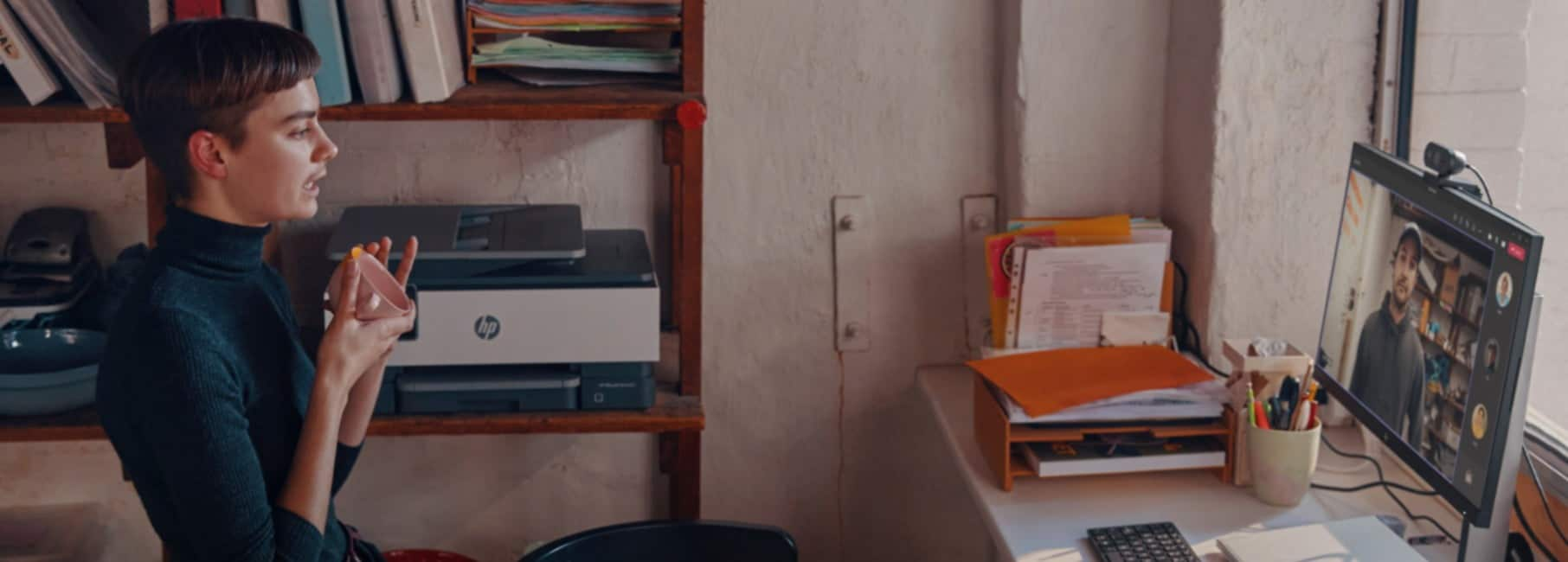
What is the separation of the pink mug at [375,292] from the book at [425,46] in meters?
0.44

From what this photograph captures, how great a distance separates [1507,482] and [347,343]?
122cm

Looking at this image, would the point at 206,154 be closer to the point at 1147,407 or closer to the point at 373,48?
the point at 373,48

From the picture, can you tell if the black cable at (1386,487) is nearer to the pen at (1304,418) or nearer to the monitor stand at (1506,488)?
the pen at (1304,418)

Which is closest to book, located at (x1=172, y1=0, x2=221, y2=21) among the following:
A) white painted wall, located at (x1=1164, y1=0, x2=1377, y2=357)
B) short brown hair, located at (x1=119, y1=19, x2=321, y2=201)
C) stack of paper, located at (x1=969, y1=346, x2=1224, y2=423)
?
short brown hair, located at (x1=119, y1=19, x2=321, y2=201)

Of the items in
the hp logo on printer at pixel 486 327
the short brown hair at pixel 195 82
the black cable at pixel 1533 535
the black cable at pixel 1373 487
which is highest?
the short brown hair at pixel 195 82

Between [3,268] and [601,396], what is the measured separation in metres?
0.94

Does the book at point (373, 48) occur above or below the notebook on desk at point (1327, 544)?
above

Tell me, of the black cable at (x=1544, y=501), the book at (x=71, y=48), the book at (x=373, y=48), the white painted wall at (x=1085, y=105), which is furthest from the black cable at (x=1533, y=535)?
the book at (x=71, y=48)

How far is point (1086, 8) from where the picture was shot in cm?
228

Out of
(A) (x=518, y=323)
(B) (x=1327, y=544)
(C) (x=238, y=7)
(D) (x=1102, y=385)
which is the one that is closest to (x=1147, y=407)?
(D) (x=1102, y=385)

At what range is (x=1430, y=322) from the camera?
1595 mm

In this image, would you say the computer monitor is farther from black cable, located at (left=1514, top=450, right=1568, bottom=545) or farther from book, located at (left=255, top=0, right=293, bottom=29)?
book, located at (left=255, top=0, right=293, bottom=29)

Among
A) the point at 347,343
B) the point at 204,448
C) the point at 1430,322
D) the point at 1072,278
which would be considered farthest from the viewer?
the point at 1072,278

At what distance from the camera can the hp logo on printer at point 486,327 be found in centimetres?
205
